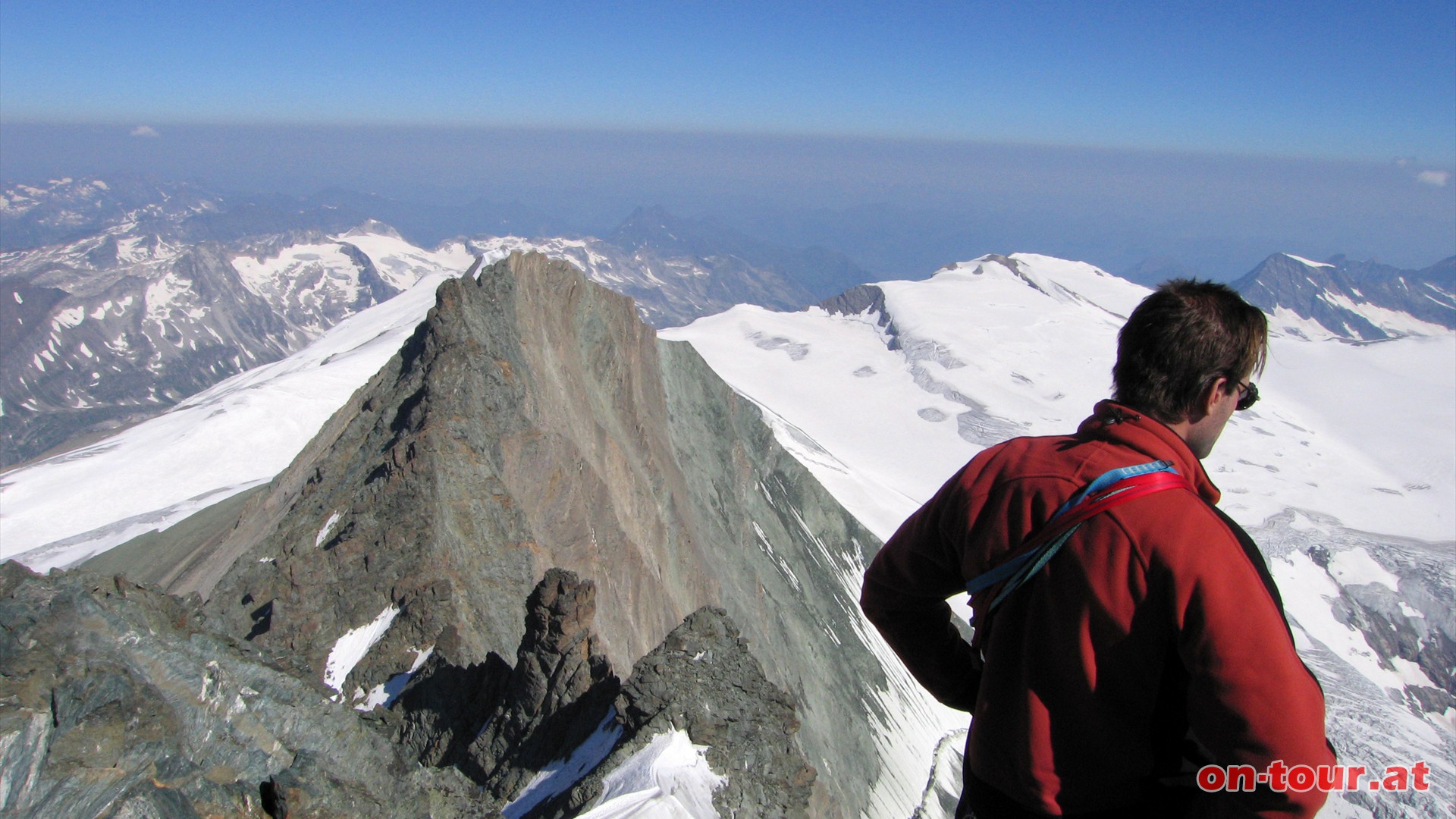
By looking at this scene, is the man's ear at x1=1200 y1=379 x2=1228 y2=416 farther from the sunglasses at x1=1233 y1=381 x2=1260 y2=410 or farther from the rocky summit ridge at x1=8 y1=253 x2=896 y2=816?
the rocky summit ridge at x1=8 y1=253 x2=896 y2=816

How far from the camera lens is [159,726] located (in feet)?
25.1

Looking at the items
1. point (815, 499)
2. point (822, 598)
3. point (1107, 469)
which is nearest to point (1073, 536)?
point (1107, 469)

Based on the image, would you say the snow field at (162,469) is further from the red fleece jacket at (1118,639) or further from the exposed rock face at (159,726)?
the red fleece jacket at (1118,639)

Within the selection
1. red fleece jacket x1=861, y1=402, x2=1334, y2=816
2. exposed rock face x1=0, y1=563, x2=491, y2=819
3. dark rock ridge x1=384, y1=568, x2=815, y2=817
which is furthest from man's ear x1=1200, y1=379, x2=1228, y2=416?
dark rock ridge x1=384, y1=568, x2=815, y2=817

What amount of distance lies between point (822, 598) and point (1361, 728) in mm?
43325

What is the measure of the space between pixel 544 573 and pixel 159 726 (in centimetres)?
1237

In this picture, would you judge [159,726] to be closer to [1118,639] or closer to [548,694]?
[548,694]

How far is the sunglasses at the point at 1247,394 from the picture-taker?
3.10 m

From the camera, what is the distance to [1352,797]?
4878cm

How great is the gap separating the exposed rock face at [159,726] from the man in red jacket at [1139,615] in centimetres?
671

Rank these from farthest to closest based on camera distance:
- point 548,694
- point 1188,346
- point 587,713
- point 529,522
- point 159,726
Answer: point 529,522
point 548,694
point 587,713
point 159,726
point 1188,346

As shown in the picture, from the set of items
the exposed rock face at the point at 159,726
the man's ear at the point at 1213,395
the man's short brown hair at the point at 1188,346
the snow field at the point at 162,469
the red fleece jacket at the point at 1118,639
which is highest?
the man's short brown hair at the point at 1188,346

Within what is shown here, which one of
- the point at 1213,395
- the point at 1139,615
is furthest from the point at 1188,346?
the point at 1139,615

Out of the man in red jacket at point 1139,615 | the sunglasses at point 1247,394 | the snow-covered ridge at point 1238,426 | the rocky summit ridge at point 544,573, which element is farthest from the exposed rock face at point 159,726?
the snow-covered ridge at point 1238,426
